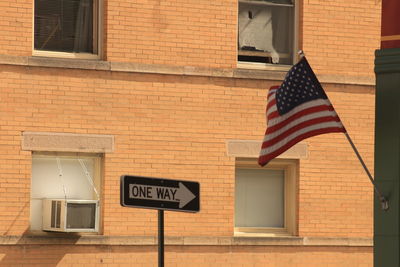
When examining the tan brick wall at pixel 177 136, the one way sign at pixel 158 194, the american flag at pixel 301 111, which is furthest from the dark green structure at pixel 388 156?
the tan brick wall at pixel 177 136

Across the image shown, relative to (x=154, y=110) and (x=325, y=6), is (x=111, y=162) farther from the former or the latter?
(x=325, y=6)

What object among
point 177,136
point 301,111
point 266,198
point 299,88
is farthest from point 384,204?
point 266,198

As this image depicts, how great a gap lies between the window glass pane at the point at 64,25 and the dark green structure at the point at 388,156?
7.03 m

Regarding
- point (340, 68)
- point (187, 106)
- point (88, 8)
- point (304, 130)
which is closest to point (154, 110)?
point (187, 106)

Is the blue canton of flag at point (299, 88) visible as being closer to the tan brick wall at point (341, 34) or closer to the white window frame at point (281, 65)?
the white window frame at point (281, 65)

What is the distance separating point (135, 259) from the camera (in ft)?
64.8

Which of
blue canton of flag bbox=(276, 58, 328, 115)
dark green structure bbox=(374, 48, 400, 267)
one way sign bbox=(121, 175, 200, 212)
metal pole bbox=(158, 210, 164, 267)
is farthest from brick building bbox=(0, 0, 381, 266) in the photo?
metal pole bbox=(158, 210, 164, 267)

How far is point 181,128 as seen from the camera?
20.0 meters

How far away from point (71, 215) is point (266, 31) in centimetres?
455

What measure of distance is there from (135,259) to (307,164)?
3212 millimetres

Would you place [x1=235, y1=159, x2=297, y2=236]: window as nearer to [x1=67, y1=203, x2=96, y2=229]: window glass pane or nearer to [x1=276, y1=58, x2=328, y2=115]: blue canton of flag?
[x1=67, y1=203, x2=96, y2=229]: window glass pane

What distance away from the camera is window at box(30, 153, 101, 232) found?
62.7ft

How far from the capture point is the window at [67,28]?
19469mm

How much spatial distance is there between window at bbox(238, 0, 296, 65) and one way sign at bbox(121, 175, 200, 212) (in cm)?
927
